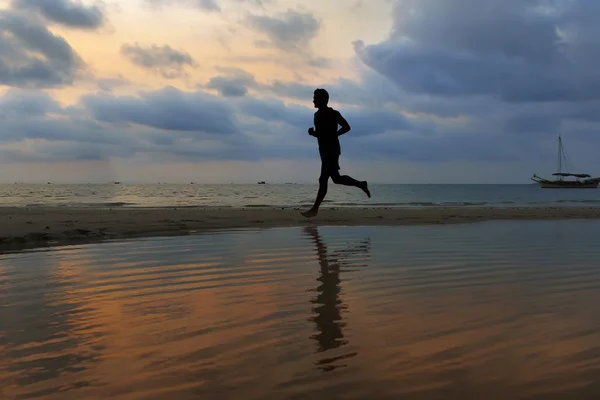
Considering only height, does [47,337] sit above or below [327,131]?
below

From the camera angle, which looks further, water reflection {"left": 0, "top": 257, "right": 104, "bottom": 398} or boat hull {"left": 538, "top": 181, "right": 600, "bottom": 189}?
boat hull {"left": 538, "top": 181, "right": 600, "bottom": 189}

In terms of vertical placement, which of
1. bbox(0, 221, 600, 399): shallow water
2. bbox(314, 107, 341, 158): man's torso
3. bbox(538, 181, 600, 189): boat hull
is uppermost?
bbox(314, 107, 341, 158): man's torso

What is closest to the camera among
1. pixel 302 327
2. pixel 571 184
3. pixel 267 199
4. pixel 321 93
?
pixel 302 327

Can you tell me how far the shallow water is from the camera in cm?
218

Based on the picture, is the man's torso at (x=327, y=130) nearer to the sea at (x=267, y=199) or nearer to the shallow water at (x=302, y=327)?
the shallow water at (x=302, y=327)

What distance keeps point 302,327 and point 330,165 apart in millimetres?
7610

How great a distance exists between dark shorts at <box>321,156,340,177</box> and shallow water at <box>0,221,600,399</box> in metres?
4.48

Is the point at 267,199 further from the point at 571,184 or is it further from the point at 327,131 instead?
the point at 571,184

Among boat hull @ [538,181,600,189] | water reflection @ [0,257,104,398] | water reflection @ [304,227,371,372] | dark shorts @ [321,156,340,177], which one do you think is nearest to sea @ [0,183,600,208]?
dark shorts @ [321,156,340,177]

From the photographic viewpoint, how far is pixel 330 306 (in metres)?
3.61

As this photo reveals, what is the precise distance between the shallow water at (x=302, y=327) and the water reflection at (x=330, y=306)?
16 millimetres

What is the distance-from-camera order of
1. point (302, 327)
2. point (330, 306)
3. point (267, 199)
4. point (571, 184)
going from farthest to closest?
point (571, 184) < point (267, 199) < point (330, 306) < point (302, 327)

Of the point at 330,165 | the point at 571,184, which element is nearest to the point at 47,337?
the point at 330,165

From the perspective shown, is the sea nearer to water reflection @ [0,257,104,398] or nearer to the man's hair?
the man's hair
